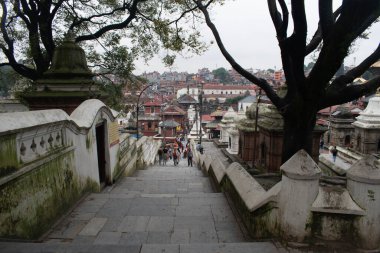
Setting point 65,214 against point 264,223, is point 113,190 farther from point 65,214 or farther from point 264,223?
point 264,223

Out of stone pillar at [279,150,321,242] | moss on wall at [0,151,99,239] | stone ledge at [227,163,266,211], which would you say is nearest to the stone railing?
stone pillar at [279,150,321,242]

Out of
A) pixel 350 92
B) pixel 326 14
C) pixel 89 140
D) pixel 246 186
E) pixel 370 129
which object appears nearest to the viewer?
pixel 326 14

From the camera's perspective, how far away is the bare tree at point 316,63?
455 cm

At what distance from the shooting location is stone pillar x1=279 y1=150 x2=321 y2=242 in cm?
408

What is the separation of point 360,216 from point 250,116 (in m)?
12.8

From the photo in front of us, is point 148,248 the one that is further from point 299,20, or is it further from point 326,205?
point 299,20

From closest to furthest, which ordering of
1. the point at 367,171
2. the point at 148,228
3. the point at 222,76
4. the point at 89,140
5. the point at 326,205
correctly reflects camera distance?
the point at 367,171, the point at 326,205, the point at 148,228, the point at 89,140, the point at 222,76

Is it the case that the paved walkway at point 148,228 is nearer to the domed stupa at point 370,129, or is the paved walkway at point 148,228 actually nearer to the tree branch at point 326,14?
the tree branch at point 326,14

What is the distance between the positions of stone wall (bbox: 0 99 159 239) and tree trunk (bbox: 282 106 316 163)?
14.0 ft

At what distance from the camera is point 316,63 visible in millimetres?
5246

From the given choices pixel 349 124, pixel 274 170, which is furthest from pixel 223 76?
pixel 274 170

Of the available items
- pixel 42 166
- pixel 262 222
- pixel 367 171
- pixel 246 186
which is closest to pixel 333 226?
pixel 367 171

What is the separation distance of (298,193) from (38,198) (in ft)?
12.2

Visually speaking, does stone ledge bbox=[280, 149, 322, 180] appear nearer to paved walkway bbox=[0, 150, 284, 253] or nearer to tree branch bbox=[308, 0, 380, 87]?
paved walkway bbox=[0, 150, 284, 253]
